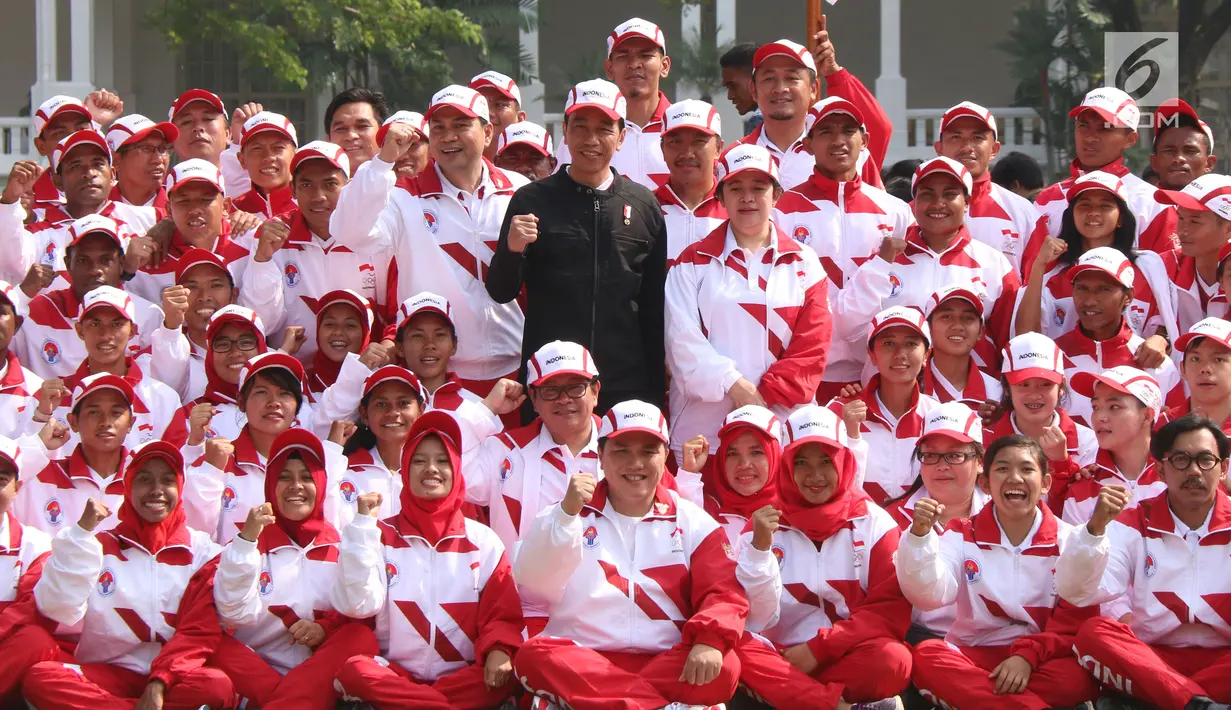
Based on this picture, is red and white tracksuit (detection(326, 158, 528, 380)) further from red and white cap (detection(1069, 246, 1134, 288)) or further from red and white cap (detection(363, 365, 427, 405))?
red and white cap (detection(1069, 246, 1134, 288))

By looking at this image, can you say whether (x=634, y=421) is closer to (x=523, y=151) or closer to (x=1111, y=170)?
(x=523, y=151)

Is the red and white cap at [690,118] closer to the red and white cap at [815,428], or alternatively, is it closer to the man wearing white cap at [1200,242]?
the red and white cap at [815,428]

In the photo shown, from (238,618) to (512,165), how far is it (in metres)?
3.22

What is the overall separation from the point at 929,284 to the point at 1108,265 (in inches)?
32.0

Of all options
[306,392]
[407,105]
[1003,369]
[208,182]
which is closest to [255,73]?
[407,105]

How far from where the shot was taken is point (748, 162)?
7.79m

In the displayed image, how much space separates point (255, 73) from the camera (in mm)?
18516

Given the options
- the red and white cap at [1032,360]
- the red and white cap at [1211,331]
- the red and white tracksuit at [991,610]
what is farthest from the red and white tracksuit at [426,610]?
the red and white cap at [1211,331]

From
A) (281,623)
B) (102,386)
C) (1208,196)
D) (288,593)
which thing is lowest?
(281,623)

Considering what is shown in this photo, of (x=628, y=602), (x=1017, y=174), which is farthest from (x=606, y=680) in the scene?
(x=1017, y=174)

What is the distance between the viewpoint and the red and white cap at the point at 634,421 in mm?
6766

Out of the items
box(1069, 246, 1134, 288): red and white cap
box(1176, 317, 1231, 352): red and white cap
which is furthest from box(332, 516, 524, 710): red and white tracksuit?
box(1176, 317, 1231, 352): red and white cap

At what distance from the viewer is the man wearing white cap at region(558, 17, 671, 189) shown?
895 cm

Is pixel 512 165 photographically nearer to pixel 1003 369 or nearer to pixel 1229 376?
pixel 1003 369
